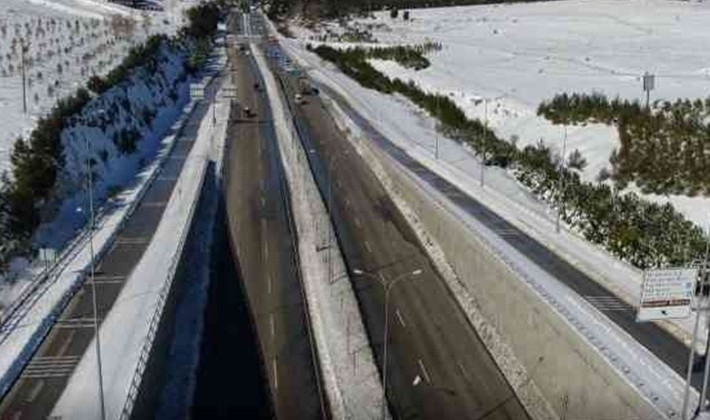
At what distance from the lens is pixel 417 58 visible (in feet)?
509

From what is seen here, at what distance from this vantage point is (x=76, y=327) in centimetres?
5016

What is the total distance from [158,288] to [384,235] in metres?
25.7

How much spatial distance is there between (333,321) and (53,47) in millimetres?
74157

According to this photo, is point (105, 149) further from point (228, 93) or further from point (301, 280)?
point (228, 93)

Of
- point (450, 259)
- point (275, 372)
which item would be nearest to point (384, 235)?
point (450, 259)

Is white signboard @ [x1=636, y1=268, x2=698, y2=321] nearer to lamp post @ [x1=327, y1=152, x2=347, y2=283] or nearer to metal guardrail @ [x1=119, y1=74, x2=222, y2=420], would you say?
metal guardrail @ [x1=119, y1=74, x2=222, y2=420]

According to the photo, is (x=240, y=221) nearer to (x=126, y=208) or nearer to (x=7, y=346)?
(x=126, y=208)

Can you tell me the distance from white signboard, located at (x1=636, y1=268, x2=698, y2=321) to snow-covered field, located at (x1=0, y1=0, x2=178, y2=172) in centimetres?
4849

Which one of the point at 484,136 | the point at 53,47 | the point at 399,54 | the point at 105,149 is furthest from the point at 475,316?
the point at 399,54

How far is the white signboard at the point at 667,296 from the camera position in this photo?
37.8 meters

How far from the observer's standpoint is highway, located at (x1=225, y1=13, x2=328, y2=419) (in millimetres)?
48906

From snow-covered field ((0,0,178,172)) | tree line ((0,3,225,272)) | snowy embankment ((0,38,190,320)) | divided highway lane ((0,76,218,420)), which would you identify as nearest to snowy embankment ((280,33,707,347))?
snowy embankment ((0,38,190,320))

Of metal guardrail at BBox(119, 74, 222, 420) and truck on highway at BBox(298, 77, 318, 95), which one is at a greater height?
truck on highway at BBox(298, 77, 318, 95)

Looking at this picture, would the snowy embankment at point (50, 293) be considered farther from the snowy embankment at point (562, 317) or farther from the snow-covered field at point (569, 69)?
the snow-covered field at point (569, 69)
